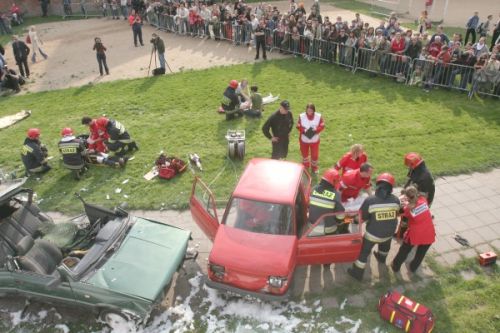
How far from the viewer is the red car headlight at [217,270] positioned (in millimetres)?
6309

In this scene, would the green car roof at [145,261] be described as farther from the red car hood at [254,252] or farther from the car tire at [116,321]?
the red car hood at [254,252]

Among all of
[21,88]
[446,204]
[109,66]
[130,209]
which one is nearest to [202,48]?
[109,66]

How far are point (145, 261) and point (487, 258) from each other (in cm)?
594

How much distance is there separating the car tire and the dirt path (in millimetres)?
12486

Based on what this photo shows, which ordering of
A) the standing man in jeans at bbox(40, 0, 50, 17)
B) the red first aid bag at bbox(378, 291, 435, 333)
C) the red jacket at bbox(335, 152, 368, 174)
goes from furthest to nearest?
the standing man in jeans at bbox(40, 0, 50, 17)
the red jacket at bbox(335, 152, 368, 174)
the red first aid bag at bbox(378, 291, 435, 333)

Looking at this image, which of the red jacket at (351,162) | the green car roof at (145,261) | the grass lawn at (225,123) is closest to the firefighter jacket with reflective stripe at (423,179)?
the red jacket at (351,162)

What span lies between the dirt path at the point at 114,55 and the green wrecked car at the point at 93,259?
10.7 meters

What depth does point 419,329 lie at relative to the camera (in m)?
5.89

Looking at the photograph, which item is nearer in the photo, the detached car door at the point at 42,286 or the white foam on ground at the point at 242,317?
the detached car door at the point at 42,286

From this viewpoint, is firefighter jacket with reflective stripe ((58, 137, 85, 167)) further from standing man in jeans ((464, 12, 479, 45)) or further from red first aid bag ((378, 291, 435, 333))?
standing man in jeans ((464, 12, 479, 45))

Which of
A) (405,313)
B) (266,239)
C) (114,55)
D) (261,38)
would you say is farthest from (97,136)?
(114,55)

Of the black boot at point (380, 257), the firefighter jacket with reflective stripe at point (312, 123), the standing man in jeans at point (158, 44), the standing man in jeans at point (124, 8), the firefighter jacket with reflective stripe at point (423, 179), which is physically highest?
the standing man in jeans at point (124, 8)

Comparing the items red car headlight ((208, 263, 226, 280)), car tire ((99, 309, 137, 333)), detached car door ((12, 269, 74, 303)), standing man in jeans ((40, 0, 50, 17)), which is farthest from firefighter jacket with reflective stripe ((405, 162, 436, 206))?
standing man in jeans ((40, 0, 50, 17))

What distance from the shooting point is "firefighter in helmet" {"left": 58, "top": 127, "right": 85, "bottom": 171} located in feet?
32.7
